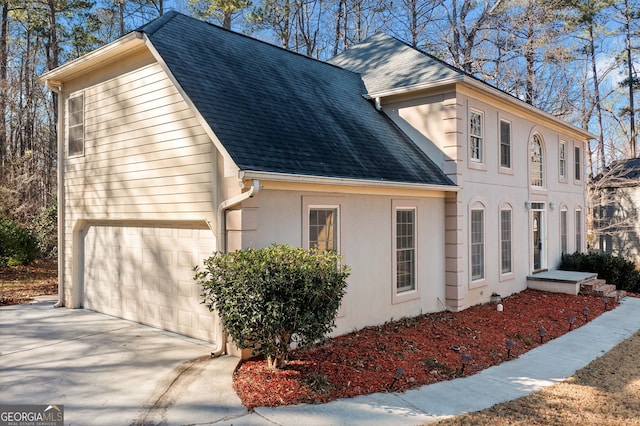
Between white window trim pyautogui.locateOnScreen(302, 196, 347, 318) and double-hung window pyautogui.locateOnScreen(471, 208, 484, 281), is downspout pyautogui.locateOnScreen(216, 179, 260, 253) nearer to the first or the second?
white window trim pyautogui.locateOnScreen(302, 196, 347, 318)

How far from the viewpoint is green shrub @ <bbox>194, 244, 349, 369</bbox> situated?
537 centimetres

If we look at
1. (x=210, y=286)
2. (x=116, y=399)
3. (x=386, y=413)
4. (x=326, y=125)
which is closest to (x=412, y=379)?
(x=386, y=413)

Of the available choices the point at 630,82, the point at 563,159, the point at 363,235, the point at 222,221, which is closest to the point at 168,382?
the point at 222,221

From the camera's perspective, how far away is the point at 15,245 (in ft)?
52.8

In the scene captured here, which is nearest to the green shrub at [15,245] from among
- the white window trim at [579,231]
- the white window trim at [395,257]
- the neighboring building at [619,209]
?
the white window trim at [395,257]

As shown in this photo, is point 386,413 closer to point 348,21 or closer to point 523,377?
point 523,377

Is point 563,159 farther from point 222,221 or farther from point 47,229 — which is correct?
point 47,229

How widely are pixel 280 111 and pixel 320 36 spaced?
18.1 meters

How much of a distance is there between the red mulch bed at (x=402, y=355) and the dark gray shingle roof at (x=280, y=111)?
9.17 ft

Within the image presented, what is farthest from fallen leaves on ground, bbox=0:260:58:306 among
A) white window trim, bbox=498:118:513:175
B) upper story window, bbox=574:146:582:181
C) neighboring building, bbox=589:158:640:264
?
neighboring building, bbox=589:158:640:264

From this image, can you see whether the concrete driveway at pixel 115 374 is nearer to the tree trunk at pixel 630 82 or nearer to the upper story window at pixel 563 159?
the upper story window at pixel 563 159

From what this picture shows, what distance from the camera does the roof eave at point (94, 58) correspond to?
785cm

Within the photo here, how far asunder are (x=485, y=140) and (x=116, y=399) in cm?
998

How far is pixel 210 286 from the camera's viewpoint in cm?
577
